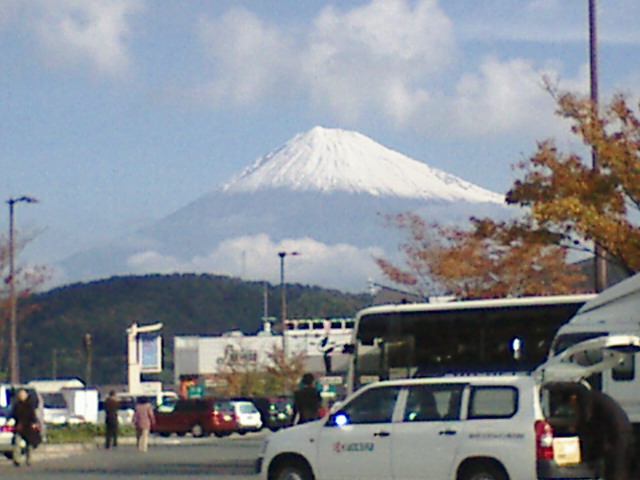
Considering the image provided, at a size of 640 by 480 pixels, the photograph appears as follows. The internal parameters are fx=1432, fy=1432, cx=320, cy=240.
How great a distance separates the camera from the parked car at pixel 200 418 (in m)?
51.8

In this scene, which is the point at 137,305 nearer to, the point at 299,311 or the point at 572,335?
the point at 299,311

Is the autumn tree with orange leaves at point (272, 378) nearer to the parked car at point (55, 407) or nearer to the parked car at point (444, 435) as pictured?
the parked car at point (55, 407)

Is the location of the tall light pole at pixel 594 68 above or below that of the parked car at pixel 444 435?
above

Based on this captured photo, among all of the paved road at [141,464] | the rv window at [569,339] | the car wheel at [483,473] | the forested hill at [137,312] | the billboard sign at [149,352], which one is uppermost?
the forested hill at [137,312]

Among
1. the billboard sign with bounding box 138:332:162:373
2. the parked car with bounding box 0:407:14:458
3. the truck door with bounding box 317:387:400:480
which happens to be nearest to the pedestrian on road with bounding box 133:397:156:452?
the parked car with bounding box 0:407:14:458

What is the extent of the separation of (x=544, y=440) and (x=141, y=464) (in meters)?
15.6

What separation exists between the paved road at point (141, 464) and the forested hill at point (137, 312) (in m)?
102

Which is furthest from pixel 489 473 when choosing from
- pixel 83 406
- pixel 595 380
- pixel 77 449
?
pixel 83 406

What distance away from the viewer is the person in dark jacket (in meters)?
24.2

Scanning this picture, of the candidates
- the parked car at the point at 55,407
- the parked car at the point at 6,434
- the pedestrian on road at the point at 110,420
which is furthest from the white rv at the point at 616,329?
the parked car at the point at 55,407

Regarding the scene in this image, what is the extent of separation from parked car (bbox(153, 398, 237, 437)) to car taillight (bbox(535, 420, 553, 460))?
1434 inches

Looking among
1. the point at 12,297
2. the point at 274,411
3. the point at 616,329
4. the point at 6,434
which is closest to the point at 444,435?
the point at 616,329

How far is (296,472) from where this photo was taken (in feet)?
58.7

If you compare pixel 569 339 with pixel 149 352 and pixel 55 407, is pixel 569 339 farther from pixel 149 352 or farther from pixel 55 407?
pixel 149 352
